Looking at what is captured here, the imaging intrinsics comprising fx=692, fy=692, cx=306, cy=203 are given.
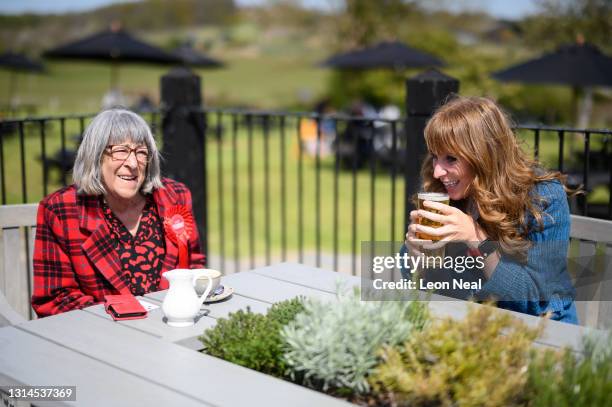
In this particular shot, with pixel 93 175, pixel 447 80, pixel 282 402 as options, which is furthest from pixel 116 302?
pixel 447 80

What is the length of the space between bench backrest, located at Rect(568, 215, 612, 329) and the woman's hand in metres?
0.79

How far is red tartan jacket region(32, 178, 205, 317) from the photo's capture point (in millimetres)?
2672

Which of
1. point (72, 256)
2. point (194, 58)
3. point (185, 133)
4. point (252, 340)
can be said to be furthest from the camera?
point (194, 58)

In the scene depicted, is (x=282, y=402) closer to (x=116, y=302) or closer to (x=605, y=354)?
(x=605, y=354)

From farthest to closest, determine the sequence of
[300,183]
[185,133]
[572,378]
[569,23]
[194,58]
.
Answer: [569,23]
[194,58]
[300,183]
[185,133]
[572,378]

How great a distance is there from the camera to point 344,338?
1.56m

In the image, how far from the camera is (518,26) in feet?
63.9

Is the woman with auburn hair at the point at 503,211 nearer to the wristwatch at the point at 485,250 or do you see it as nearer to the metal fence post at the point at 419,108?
the wristwatch at the point at 485,250

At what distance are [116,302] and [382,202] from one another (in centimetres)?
824

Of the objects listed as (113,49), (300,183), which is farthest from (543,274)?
(113,49)

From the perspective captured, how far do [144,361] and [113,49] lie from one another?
12.0 metres

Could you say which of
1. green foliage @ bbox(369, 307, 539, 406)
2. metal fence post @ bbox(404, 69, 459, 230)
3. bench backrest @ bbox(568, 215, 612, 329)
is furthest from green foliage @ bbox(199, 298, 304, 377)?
metal fence post @ bbox(404, 69, 459, 230)

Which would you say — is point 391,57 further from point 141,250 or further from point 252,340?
point 252,340

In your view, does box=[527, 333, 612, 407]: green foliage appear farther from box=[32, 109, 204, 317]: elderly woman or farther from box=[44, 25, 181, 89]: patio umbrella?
box=[44, 25, 181, 89]: patio umbrella
